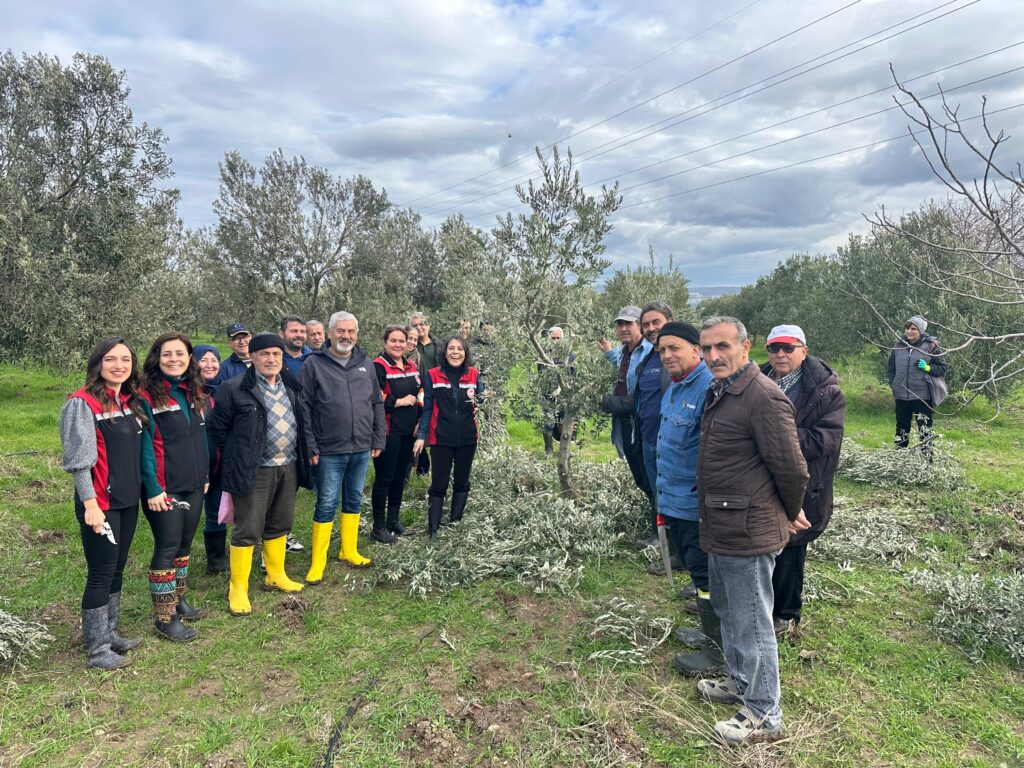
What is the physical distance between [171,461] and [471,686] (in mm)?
2735

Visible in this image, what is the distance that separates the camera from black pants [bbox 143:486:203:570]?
4.18m

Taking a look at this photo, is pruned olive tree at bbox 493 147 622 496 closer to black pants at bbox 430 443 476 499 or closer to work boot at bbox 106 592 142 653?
black pants at bbox 430 443 476 499

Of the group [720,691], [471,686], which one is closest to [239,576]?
[471,686]

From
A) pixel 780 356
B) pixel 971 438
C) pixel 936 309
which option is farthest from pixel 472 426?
pixel 936 309

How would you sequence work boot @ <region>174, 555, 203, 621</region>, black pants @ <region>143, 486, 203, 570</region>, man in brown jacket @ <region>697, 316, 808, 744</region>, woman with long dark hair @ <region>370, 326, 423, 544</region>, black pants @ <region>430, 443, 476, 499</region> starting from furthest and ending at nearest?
woman with long dark hair @ <region>370, 326, 423, 544</region> < black pants @ <region>430, 443, 476, 499</region> < work boot @ <region>174, 555, 203, 621</region> < black pants @ <region>143, 486, 203, 570</region> < man in brown jacket @ <region>697, 316, 808, 744</region>

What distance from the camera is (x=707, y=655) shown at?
3.88 meters

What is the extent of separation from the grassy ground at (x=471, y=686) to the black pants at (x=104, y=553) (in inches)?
20.6

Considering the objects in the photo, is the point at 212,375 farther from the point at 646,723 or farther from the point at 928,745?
the point at 928,745

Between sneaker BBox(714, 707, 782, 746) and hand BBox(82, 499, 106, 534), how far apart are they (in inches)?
157

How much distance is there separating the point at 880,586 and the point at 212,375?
6.68 metres

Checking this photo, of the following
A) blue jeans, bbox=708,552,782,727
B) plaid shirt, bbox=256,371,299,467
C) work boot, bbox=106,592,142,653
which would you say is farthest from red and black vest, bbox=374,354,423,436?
blue jeans, bbox=708,552,782,727

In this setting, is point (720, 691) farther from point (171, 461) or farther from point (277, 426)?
point (171, 461)

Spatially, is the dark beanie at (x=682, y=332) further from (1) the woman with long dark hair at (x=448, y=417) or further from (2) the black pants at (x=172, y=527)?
(2) the black pants at (x=172, y=527)

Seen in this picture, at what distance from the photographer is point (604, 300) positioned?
23641 millimetres
